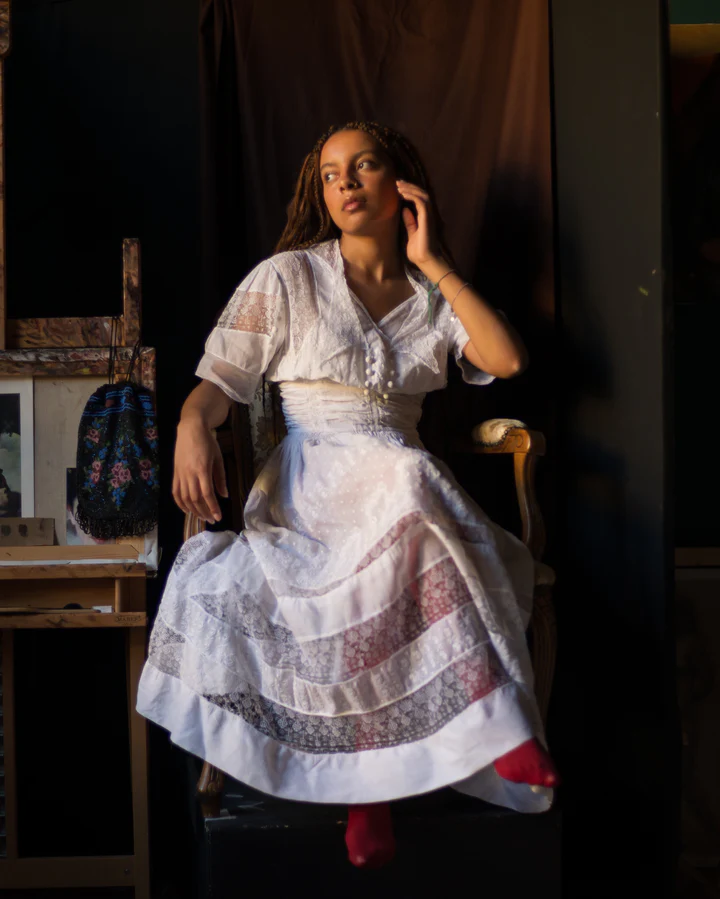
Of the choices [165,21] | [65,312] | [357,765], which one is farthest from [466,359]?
[165,21]

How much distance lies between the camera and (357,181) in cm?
215

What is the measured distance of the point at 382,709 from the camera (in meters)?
1.67

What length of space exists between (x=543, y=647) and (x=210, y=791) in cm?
69

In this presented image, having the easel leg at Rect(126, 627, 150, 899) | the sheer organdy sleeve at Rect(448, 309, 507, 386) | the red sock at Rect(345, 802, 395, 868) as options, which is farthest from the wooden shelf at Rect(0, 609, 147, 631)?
the sheer organdy sleeve at Rect(448, 309, 507, 386)

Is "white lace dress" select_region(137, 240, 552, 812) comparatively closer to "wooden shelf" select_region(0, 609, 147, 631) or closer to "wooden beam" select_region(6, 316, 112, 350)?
"wooden shelf" select_region(0, 609, 147, 631)

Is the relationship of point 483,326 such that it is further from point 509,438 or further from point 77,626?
point 77,626

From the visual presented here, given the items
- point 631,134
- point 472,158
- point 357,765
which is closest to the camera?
point 357,765

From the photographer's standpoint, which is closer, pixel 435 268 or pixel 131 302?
pixel 435 268

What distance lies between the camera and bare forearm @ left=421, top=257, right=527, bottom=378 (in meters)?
2.07

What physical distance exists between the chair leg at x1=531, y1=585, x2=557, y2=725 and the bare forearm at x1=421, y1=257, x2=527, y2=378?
507 mm

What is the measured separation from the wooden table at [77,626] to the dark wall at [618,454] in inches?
38.2

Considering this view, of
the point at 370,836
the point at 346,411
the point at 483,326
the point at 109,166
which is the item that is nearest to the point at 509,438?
the point at 483,326

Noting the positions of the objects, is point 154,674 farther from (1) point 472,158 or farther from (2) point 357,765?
(1) point 472,158

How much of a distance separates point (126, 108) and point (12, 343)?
86cm
